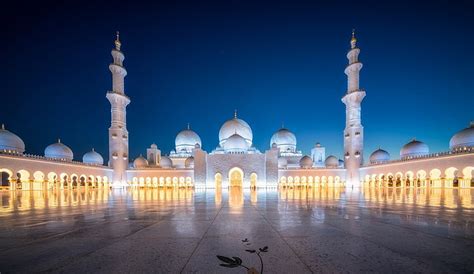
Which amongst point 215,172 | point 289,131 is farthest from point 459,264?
point 289,131

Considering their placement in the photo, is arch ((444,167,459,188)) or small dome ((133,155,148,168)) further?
small dome ((133,155,148,168))

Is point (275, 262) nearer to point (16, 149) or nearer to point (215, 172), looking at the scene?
point (215, 172)

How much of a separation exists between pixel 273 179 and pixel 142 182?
20086 millimetres

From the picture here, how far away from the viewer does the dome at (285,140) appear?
4231cm

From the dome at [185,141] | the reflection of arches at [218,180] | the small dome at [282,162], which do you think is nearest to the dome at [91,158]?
the dome at [185,141]

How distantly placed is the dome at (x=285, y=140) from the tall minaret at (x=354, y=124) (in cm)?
1075

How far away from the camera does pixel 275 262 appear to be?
2.05 meters

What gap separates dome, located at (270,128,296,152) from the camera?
42.3 m

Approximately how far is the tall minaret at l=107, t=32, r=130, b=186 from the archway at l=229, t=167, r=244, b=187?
16134 millimetres

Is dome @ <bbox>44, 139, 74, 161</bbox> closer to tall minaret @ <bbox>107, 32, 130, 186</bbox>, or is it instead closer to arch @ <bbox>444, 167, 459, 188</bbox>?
tall minaret @ <bbox>107, 32, 130, 186</bbox>

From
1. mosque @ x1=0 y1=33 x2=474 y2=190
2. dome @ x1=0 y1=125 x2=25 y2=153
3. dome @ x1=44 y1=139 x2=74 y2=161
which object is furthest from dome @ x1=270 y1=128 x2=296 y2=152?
dome @ x1=0 y1=125 x2=25 y2=153

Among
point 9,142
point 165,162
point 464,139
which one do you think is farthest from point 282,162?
point 9,142

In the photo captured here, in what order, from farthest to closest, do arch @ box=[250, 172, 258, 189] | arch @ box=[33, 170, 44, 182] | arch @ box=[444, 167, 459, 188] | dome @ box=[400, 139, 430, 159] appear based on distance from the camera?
Answer: arch @ box=[250, 172, 258, 189] < dome @ box=[400, 139, 430, 159] < arch @ box=[33, 170, 44, 182] < arch @ box=[444, 167, 459, 188]

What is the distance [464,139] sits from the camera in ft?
79.9
